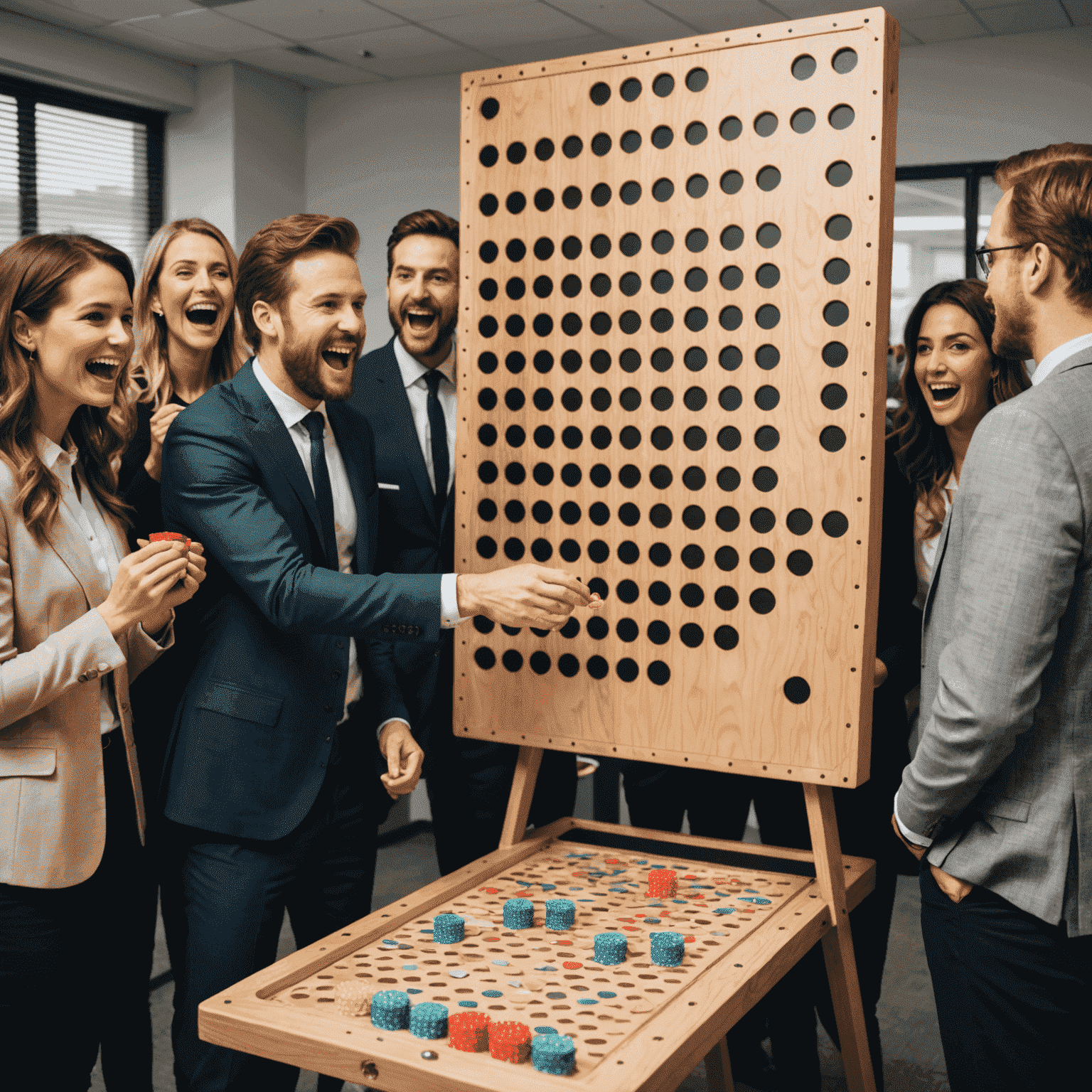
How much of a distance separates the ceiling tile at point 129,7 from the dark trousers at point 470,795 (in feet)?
13.0

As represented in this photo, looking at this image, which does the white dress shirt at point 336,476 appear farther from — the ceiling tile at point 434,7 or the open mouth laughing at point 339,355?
the ceiling tile at point 434,7

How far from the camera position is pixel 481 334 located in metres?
2.00

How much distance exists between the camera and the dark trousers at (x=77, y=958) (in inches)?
65.4

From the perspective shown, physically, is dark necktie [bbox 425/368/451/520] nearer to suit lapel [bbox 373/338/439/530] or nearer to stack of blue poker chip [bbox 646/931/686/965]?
suit lapel [bbox 373/338/439/530]

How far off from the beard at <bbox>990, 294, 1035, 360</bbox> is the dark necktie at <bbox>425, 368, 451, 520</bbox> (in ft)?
4.04

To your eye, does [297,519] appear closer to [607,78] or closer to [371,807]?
[371,807]

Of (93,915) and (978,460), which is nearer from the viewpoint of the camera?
(978,460)

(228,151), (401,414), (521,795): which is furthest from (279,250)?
(228,151)

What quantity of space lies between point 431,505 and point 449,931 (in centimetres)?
104

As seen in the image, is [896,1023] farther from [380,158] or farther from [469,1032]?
[380,158]

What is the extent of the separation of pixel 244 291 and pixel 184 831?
912 millimetres

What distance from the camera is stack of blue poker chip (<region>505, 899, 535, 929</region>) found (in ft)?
5.30

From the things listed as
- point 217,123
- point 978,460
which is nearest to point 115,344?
point 978,460

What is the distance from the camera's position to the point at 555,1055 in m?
1.22
